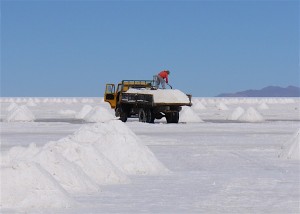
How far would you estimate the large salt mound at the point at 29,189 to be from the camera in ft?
31.7

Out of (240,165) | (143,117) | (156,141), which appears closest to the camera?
(240,165)

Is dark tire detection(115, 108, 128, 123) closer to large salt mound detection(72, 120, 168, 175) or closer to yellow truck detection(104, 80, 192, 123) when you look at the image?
yellow truck detection(104, 80, 192, 123)

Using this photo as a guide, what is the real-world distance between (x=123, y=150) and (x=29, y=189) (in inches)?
180

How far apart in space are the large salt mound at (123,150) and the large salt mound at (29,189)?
156 inches

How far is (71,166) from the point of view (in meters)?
11.4

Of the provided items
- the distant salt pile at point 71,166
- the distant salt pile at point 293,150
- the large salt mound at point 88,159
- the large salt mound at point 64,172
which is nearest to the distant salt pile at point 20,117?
the distant salt pile at point 293,150

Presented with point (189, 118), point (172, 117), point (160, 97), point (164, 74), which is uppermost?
point (164, 74)

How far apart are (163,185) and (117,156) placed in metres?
1.99

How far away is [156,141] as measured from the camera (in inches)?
912

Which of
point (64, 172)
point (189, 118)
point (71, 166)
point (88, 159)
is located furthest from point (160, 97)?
point (64, 172)

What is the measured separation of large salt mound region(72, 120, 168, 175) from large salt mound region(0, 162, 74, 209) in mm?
3953

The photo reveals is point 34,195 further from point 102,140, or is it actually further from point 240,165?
point 240,165

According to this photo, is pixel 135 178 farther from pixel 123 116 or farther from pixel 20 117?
pixel 20 117

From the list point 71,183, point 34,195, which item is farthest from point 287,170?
point 34,195
